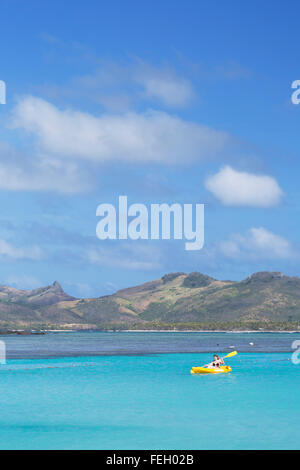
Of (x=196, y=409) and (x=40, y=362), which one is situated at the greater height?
(x=40, y=362)

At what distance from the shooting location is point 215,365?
A: 315 feet

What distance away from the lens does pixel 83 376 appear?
93.9m

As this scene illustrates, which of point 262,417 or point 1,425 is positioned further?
point 262,417

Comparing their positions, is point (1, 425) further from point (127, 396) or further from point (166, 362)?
point (166, 362)

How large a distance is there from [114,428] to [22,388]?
2920cm

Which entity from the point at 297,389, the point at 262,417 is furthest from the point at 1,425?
the point at 297,389
